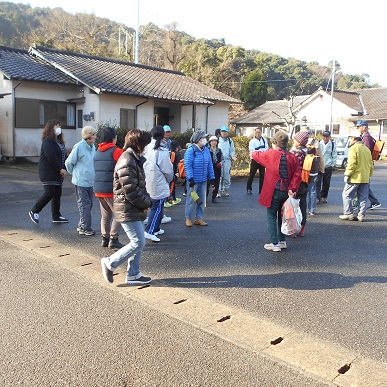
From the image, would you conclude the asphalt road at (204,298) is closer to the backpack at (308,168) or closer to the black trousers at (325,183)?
the backpack at (308,168)

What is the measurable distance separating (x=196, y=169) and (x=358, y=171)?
11.3ft

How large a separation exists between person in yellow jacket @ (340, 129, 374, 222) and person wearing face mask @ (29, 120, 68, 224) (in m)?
5.57

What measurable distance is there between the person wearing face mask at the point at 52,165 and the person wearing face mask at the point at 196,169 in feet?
7.36

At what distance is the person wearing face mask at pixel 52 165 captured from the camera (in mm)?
7117

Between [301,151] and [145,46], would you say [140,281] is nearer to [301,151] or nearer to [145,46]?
[301,151]

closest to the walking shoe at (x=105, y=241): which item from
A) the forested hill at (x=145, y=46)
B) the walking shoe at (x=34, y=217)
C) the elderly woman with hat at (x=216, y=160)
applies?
the walking shoe at (x=34, y=217)

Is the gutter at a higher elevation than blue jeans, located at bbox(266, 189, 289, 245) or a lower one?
higher

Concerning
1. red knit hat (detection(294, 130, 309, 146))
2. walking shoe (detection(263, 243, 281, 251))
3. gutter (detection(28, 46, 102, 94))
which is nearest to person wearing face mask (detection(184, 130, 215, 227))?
walking shoe (detection(263, 243, 281, 251))

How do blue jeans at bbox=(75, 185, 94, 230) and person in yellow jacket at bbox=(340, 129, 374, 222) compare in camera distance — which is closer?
blue jeans at bbox=(75, 185, 94, 230)

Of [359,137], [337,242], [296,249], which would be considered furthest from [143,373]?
[359,137]

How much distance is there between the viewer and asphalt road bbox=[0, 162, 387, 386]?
3051mm

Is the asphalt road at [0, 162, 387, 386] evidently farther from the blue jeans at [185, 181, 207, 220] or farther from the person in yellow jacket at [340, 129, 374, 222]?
the person in yellow jacket at [340, 129, 374, 222]

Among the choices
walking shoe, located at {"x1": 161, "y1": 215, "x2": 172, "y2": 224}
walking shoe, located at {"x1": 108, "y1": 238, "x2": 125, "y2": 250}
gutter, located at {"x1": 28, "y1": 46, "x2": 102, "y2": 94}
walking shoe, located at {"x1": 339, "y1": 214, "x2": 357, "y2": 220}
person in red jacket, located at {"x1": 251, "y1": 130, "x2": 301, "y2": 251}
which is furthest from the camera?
gutter, located at {"x1": 28, "y1": 46, "x2": 102, "y2": 94}

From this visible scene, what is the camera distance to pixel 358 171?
8281mm
